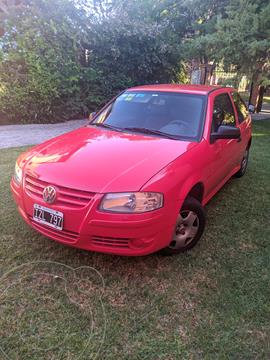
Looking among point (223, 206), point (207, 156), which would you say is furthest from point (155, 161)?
point (223, 206)

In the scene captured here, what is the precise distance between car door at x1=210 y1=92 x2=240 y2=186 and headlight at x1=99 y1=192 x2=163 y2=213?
1.29 metres

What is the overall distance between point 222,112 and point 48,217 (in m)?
2.58

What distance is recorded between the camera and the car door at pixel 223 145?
344 cm

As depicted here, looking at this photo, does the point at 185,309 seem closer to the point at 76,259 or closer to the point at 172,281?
the point at 172,281

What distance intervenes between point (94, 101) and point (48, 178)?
28.5 feet

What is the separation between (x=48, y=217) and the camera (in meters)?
2.46

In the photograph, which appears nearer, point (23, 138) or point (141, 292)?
point (141, 292)

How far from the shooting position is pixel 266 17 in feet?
24.9

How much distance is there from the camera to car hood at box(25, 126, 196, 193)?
238 cm

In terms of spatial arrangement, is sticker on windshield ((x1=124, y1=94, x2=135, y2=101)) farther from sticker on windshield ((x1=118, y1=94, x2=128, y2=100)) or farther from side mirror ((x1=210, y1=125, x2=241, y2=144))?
side mirror ((x1=210, y1=125, x2=241, y2=144))

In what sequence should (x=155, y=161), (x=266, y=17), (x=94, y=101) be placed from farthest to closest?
(x=94, y=101)
(x=266, y=17)
(x=155, y=161)

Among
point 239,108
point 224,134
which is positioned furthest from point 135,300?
point 239,108

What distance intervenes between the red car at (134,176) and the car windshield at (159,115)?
0.04 feet

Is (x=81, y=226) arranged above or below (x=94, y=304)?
above
